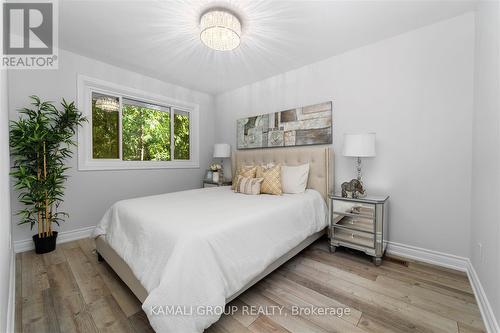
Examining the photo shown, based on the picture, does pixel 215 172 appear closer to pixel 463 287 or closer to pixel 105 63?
pixel 105 63

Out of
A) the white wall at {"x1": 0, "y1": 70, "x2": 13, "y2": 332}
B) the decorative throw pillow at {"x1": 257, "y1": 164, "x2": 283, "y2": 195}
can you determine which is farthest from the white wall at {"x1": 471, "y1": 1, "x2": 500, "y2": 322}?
the white wall at {"x1": 0, "y1": 70, "x2": 13, "y2": 332}

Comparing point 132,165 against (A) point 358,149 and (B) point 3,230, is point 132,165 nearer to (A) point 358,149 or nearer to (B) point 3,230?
(B) point 3,230

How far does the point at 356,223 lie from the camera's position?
2.28 m

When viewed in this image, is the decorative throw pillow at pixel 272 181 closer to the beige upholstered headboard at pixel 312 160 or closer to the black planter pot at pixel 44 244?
the beige upholstered headboard at pixel 312 160

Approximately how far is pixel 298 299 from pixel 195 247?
974 millimetres

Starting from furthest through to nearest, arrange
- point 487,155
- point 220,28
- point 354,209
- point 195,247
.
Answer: point 354,209 < point 220,28 < point 487,155 < point 195,247

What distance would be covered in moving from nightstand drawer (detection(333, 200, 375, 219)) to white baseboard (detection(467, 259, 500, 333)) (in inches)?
32.9

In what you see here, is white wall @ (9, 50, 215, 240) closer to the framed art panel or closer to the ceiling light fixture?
the framed art panel

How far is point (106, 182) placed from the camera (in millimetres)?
3062

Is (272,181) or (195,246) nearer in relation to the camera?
(195,246)

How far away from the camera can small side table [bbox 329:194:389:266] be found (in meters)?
2.13

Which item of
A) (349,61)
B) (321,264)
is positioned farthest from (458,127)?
(321,264)

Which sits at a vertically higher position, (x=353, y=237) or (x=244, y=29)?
(x=244, y=29)

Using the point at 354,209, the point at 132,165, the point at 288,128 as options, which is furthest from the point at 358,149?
the point at 132,165
